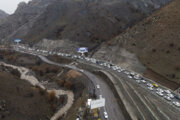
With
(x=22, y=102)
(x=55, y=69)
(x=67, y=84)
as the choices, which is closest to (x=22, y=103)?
(x=22, y=102)

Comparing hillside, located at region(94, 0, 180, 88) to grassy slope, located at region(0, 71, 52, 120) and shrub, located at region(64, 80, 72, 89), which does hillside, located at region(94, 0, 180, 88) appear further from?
grassy slope, located at region(0, 71, 52, 120)

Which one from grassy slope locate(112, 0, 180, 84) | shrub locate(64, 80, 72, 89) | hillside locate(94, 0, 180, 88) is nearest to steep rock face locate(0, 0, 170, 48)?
hillside locate(94, 0, 180, 88)

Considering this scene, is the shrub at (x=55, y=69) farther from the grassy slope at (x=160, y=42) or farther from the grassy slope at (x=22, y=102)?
the grassy slope at (x=160, y=42)

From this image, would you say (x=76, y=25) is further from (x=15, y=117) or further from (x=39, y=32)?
(x=15, y=117)

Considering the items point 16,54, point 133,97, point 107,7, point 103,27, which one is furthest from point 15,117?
point 107,7

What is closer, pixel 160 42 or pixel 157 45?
pixel 157 45

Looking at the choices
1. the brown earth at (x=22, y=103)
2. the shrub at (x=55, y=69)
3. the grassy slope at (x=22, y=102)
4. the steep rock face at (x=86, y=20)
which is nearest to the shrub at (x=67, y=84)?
the brown earth at (x=22, y=103)

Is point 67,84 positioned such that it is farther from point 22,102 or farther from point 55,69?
point 55,69

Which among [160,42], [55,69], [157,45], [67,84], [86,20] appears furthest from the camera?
[86,20]
